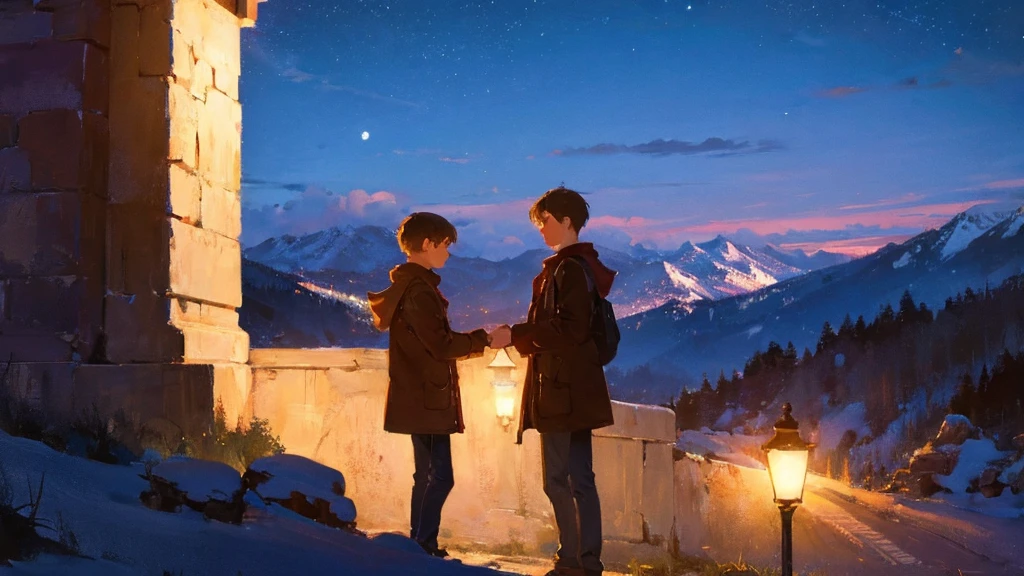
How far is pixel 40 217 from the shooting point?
18.1 ft

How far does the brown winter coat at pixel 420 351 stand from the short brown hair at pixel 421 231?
0.13 meters

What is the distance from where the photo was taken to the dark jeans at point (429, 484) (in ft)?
15.4

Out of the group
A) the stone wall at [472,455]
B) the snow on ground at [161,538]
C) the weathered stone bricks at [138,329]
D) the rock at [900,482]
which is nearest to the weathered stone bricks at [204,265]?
the weathered stone bricks at [138,329]

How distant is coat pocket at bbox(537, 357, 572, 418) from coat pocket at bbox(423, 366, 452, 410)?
515 millimetres

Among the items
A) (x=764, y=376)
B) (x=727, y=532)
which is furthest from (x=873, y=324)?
(x=727, y=532)

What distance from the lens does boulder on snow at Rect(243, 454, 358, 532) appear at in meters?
4.60

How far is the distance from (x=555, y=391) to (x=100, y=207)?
3.05 m

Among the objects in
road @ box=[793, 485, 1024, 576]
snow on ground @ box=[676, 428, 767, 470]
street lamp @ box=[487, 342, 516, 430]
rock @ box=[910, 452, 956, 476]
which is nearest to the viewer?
street lamp @ box=[487, 342, 516, 430]

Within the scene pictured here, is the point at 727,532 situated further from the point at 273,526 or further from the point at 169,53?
the point at 169,53

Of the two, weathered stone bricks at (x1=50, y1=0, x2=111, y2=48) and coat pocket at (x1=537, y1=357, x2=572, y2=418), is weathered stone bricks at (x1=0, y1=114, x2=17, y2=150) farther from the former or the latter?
coat pocket at (x1=537, y1=357, x2=572, y2=418)

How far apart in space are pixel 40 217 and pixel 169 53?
1.21m

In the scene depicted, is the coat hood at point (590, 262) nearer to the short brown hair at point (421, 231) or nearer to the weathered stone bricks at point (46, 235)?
the short brown hair at point (421, 231)

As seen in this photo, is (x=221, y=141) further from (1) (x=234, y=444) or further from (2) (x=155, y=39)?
(1) (x=234, y=444)

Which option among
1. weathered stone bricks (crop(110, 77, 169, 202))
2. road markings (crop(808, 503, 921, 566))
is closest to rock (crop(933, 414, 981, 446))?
A: road markings (crop(808, 503, 921, 566))
